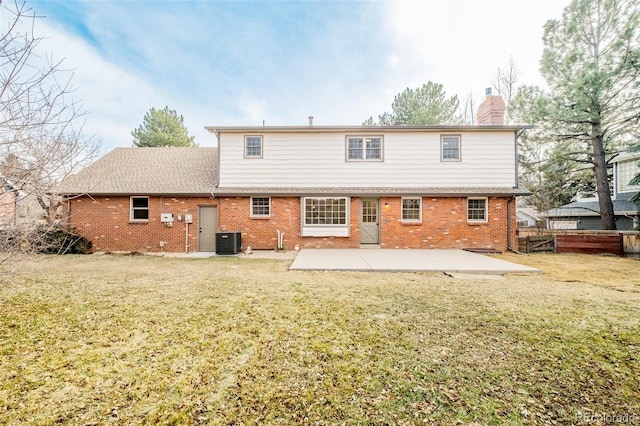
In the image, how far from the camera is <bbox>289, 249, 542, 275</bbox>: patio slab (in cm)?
720

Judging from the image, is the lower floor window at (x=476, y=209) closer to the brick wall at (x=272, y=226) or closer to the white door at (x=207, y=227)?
the brick wall at (x=272, y=226)

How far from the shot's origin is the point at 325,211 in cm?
1127

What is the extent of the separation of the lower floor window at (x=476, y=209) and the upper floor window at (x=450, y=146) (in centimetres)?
210

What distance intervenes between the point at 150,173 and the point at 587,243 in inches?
770

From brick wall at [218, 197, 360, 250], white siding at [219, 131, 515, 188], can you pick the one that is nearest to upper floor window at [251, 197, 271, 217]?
brick wall at [218, 197, 360, 250]

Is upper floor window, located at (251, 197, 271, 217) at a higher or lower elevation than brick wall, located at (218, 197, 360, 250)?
higher

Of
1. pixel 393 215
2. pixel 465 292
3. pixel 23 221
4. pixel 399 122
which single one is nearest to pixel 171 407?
pixel 23 221

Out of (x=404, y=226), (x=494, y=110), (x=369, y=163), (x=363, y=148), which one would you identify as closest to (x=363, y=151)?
(x=363, y=148)

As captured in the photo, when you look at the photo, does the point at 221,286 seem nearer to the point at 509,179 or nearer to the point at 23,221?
the point at 23,221

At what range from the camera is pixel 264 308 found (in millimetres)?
4293

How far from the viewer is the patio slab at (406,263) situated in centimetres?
720

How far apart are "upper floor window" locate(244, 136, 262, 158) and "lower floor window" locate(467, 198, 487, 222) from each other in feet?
31.1

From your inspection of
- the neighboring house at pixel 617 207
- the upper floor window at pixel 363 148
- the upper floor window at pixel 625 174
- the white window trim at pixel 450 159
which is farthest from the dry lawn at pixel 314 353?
the upper floor window at pixel 625 174

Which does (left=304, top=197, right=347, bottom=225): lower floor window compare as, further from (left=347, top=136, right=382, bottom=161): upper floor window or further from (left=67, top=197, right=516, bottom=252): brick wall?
(left=347, top=136, right=382, bottom=161): upper floor window
